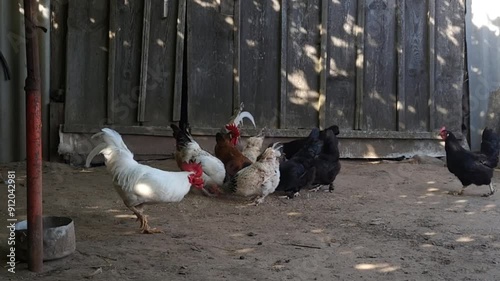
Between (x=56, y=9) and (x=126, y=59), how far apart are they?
1314 millimetres

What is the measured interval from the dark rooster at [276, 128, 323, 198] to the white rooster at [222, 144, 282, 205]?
204 millimetres

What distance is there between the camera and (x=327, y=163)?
23.5 ft

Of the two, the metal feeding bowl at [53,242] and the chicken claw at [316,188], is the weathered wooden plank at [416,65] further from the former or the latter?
the metal feeding bowl at [53,242]

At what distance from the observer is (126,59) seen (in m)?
8.55

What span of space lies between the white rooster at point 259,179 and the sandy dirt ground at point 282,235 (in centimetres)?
19

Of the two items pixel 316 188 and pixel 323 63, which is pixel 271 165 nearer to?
pixel 316 188

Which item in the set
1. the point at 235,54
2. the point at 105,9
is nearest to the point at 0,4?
the point at 105,9

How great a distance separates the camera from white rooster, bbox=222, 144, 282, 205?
636 centimetres

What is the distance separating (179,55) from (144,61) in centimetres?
60

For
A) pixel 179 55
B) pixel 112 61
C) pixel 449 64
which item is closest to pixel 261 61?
pixel 179 55

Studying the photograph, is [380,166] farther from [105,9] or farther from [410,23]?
[105,9]

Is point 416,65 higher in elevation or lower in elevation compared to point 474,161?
higher

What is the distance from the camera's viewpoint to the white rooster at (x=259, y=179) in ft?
20.9

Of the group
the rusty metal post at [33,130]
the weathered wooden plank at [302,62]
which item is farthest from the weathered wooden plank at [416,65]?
the rusty metal post at [33,130]
